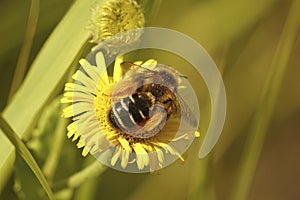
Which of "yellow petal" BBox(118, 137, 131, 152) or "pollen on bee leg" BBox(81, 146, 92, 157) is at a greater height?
"pollen on bee leg" BBox(81, 146, 92, 157)

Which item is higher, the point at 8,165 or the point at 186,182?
the point at 8,165

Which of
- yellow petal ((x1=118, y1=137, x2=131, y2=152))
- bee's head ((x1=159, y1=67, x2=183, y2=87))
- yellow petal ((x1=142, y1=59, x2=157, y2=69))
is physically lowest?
yellow petal ((x1=118, y1=137, x2=131, y2=152))

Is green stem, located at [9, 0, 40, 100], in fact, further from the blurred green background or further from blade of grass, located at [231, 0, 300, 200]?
blade of grass, located at [231, 0, 300, 200]

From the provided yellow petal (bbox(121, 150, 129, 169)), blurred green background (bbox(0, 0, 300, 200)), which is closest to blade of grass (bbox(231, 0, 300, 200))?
blurred green background (bbox(0, 0, 300, 200))

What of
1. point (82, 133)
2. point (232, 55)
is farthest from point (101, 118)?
point (232, 55)

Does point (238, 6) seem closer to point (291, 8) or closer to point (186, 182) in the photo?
point (291, 8)

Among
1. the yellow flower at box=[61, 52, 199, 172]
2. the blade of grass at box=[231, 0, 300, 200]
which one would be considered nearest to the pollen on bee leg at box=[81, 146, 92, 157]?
the yellow flower at box=[61, 52, 199, 172]

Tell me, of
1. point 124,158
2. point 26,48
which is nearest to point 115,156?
point 124,158

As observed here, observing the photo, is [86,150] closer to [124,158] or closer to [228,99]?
[124,158]
